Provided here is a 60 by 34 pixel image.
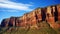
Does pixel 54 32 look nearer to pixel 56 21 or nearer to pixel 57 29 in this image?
pixel 57 29

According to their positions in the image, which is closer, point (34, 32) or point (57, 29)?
point (57, 29)

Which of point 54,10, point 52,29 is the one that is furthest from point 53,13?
point 52,29

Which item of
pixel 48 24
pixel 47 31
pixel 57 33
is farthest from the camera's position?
pixel 48 24

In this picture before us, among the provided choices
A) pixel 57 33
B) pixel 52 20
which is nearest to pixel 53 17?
pixel 52 20

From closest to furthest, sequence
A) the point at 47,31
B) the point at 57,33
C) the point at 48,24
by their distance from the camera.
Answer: the point at 57,33, the point at 47,31, the point at 48,24

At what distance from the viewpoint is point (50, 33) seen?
180125mm

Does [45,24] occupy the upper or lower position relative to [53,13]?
lower

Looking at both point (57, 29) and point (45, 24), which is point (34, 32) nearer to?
point (45, 24)

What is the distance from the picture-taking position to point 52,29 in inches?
7372

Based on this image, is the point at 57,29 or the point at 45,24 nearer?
the point at 57,29

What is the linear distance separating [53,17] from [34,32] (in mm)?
26723

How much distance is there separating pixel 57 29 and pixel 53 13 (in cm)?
2582

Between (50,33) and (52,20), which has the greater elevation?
(52,20)

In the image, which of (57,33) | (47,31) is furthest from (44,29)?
(57,33)
